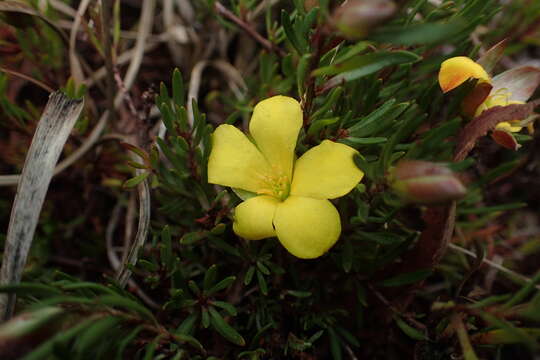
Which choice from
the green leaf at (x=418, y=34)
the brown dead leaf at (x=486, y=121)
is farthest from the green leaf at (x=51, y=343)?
the brown dead leaf at (x=486, y=121)

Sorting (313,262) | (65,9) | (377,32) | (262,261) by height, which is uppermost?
(65,9)

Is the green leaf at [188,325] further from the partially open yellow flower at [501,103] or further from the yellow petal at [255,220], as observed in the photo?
the partially open yellow flower at [501,103]

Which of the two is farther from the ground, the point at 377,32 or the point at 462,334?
the point at 377,32

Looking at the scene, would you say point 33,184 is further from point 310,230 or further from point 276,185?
point 310,230

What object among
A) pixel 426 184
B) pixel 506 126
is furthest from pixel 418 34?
pixel 506 126

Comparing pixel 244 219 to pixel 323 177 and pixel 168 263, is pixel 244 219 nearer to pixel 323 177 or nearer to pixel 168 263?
pixel 323 177

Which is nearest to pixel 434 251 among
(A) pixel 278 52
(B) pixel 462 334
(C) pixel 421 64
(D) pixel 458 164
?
(B) pixel 462 334
